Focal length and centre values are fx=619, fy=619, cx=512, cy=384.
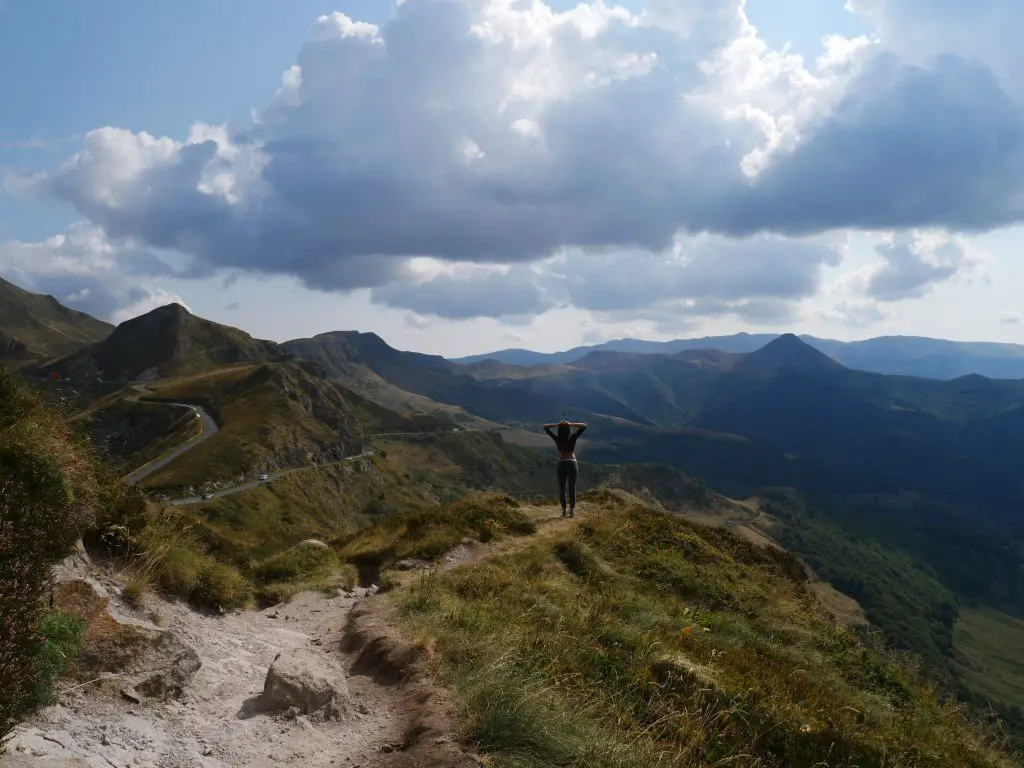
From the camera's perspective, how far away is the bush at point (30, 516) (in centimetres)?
510

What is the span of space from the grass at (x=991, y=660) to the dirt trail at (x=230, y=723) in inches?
6787

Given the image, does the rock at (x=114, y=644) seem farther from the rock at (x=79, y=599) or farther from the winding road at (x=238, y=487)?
the winding road at (x=238, y=487)

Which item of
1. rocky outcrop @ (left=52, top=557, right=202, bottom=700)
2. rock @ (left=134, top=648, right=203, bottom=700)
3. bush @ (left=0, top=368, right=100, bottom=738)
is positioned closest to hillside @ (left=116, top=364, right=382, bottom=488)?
bush @ (left=0, top=368, right=100, bottom=738)

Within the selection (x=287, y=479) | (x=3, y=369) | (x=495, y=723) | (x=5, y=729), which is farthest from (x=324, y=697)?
(x=287, y=479)

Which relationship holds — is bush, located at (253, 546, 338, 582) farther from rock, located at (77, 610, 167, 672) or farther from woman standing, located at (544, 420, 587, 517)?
rock, located at (77, 610, 167, 672)

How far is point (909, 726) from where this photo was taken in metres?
9.66

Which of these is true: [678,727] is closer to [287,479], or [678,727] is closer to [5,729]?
[5,729]

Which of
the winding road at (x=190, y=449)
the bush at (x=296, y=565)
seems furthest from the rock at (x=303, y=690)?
the winding road at (x=190, y=449)

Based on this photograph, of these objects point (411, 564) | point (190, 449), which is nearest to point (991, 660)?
point (190, 449)

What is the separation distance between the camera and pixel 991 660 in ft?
562

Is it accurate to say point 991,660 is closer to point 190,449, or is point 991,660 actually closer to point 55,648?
point 190,449

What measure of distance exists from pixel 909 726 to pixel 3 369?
1494cm

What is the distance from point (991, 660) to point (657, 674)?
724ft

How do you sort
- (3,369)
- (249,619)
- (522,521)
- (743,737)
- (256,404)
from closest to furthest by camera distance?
(743,737) < (3,369) < (249,619) < (522,521) < (256,404)
